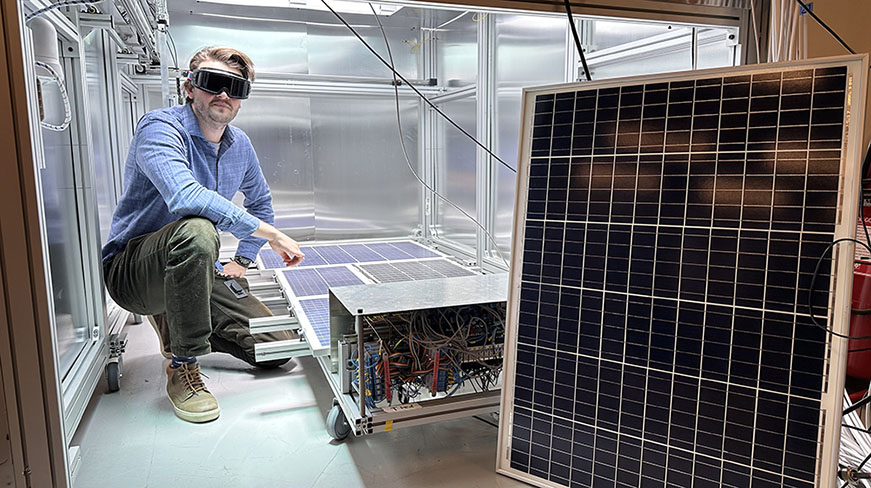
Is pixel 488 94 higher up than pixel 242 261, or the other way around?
pixel 488 94

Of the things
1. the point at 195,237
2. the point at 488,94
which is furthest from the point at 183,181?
the point at 488,94

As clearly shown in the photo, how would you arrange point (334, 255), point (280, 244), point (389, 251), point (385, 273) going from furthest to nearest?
1. point (389, 251)
2. point (334, 255)
3. point (385, 273)
4. point (280, 244)

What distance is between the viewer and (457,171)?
13.8 feet

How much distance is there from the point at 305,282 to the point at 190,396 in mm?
1023

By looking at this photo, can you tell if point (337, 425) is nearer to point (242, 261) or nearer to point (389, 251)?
point (242, 261)

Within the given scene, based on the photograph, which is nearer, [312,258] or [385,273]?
[385,273]

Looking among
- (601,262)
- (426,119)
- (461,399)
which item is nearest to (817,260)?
(601,262)

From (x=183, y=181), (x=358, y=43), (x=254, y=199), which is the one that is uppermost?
(x=358, y=43)

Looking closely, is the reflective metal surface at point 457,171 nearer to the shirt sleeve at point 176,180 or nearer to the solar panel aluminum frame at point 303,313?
the solar panel aluminum frame at point 303,313

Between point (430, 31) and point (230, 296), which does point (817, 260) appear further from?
point (430, 31)

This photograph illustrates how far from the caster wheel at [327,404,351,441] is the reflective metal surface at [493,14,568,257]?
1456mm

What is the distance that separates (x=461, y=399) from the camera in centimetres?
198

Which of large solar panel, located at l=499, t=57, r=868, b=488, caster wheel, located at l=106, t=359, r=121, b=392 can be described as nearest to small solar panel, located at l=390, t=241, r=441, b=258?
caster wheel, located at l=106, t=359, r=121, b=392

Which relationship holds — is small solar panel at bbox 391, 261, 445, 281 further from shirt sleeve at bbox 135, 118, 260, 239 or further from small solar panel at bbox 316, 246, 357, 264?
shirt sleeve at bbox 135, 118, 260, 239
